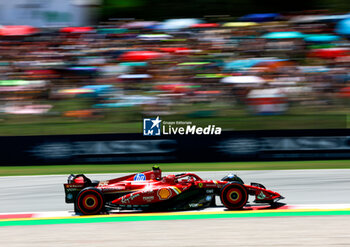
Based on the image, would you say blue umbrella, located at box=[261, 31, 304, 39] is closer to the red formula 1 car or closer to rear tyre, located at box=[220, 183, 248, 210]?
the red formula 1 car

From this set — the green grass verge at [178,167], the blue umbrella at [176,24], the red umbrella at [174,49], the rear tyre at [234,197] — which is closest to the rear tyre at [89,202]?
the rear tyre at [234,197]

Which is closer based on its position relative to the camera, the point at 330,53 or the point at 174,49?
the point at 330,53

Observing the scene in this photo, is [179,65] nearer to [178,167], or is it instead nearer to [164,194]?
[178,167]

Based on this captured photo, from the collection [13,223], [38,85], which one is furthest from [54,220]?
[38,85]

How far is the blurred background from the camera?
1239 cm

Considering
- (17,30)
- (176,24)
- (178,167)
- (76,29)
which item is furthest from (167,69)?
(17,30)

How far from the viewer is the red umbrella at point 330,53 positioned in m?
13.8

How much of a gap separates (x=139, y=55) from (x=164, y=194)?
8.33 m

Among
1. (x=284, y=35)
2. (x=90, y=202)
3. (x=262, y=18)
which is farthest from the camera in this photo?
(x=262, y=18)

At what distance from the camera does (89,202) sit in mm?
6438

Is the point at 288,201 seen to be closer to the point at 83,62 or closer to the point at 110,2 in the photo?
the point at 83,62

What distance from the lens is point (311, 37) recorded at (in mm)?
14508

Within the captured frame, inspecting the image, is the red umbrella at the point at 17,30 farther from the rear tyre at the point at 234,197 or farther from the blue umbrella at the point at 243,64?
the rear tyre at the point at 234,197

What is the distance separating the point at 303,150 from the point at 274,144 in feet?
2.16
